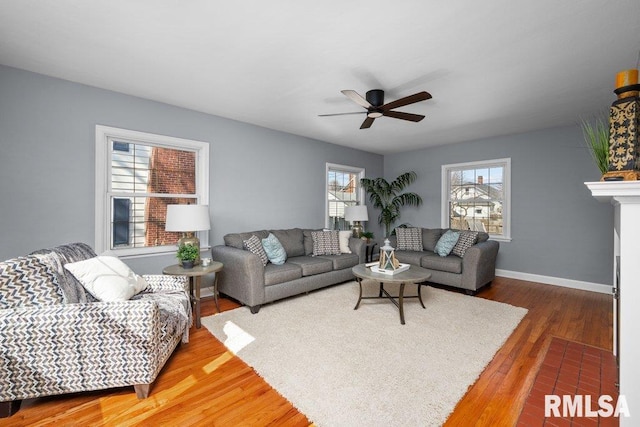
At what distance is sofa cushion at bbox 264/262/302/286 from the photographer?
3395 millimetres

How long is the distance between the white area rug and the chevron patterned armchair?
2.78ft

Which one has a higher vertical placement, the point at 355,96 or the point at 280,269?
the point at 355,96

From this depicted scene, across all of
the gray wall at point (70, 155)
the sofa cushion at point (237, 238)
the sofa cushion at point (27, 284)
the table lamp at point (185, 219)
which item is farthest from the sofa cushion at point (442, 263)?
the sofa cushion at point (27, 284)

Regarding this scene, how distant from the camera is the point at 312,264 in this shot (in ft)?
12.7

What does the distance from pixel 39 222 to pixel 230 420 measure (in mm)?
2812

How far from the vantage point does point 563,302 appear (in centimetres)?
368

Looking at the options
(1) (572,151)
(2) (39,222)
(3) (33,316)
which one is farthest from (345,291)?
(1) (572,151)

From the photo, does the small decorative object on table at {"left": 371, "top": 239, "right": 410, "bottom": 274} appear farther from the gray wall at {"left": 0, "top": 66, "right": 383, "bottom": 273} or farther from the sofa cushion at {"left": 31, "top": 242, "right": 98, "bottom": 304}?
the sofa cushion at {"left": 31, "top": 242, "right": 98, "bottom": 304}

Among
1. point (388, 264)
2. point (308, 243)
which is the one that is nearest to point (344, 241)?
point (308, 243)

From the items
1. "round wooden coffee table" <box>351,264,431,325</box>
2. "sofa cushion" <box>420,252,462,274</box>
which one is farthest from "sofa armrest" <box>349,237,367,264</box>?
"round wooden coffee table" <box>351,264,431,325</box>

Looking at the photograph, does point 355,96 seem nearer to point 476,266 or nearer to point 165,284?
point 165,284

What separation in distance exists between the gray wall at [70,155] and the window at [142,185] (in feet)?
0.32

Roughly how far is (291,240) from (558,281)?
14.2ft

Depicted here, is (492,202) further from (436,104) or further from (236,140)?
(236,140)
